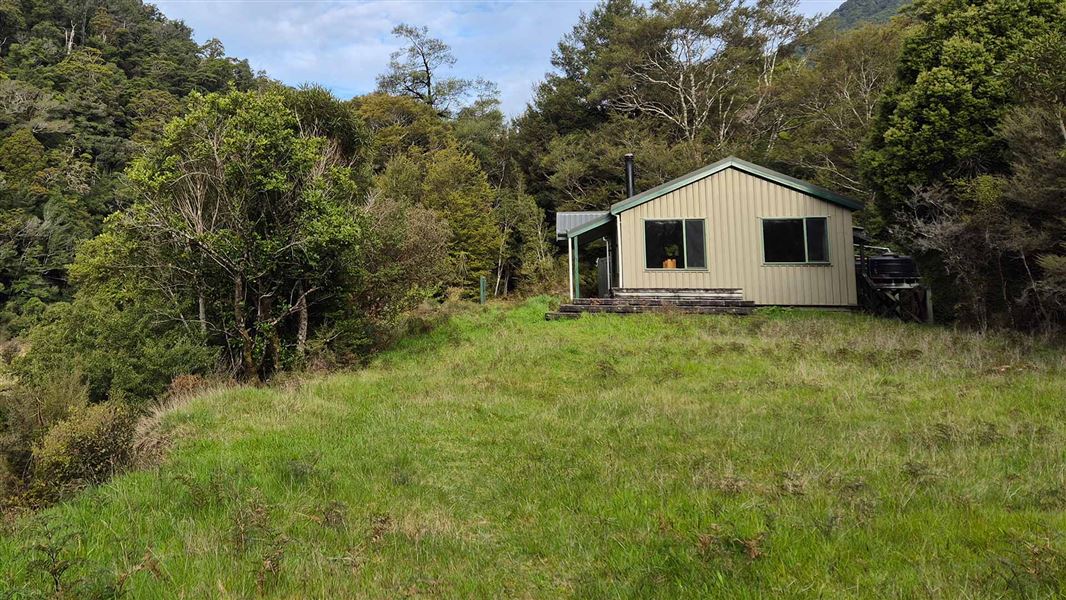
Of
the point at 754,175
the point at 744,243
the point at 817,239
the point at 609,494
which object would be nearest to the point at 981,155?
the point at 817,239

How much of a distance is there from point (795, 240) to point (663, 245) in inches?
131

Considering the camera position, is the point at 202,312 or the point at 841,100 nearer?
the point at 202,312

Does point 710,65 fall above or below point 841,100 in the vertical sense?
above

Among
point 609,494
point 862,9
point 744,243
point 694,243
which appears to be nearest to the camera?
point 609,494

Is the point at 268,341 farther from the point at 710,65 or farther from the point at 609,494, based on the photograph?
the point at 710,65

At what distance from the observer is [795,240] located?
14094 millimetres

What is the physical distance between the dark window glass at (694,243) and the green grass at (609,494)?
7.35 m

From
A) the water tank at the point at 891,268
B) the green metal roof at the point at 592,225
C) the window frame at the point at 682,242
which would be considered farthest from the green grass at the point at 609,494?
the green metal roof at the point at 592,225

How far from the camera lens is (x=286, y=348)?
1091 centimetres

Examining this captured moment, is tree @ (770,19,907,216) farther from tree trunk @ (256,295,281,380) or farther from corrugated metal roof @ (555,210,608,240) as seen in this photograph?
tree trunk @ (256,295,281,380)

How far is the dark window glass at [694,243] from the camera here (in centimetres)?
1457

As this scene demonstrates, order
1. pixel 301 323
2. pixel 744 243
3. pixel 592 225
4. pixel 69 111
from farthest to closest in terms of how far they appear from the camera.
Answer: pixel 69 111, pixel 592 225, pixel 744 243, pixel 301 323

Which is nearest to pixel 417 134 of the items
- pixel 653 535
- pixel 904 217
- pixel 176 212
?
pixel 176 212

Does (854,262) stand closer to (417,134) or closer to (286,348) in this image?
(286,348)
